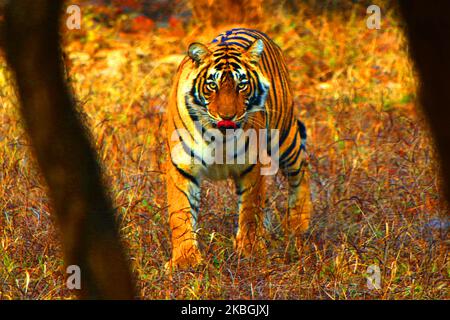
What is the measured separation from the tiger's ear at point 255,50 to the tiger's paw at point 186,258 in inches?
42.1

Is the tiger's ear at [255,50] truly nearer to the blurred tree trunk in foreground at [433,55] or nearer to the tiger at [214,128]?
the tiger at [214,128]

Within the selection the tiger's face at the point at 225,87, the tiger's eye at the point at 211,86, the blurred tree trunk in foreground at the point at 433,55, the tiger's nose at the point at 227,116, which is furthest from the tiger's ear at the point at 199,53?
the blurred tree trunk in foreground at the point at 433,55

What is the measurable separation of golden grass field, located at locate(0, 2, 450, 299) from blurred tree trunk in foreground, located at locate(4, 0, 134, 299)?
0.81 m

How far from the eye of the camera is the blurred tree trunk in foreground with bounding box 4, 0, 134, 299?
1.83 meters

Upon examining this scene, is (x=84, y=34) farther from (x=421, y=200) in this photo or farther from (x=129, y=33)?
(x=421, y=200)

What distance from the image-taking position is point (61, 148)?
74.2 inches

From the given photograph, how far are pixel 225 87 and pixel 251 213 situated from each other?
652 mm

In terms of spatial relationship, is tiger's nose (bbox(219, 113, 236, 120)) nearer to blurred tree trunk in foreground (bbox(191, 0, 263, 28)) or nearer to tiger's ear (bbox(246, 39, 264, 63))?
tiger's ear (bbox(246, 39, 264, 63))

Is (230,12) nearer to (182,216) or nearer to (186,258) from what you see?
(182,216)

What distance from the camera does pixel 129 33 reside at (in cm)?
882

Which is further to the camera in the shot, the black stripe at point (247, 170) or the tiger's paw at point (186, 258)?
the black stripe at point (247, 170)

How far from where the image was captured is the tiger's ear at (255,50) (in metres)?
4.39
